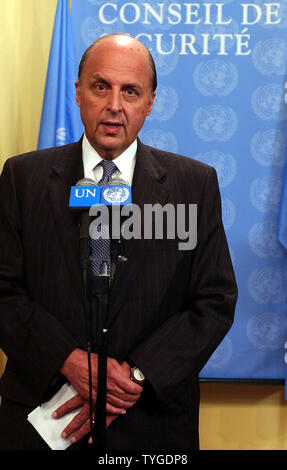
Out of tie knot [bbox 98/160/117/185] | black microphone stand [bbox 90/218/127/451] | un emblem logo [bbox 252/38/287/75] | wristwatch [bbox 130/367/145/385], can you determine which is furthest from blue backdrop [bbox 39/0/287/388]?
black microphone stand [bbox 90/218/127/451]

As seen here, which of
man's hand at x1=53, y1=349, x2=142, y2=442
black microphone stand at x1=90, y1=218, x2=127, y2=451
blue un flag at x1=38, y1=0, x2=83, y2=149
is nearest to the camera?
black microphone stand at x1=90, y1=218, x2=127, y2=451

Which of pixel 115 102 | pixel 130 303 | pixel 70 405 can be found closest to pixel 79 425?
pixel 70 405

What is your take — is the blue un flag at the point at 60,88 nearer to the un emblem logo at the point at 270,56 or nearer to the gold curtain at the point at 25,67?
the gold curtain at the point at 25,67

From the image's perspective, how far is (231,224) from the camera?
9.25 ft

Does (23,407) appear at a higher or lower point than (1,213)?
lower

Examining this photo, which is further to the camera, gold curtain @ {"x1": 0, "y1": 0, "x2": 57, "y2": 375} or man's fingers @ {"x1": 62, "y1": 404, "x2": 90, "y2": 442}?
gold curtain @ {"x1": 0, "y1": 0, "x2": 57, "y2": 375}

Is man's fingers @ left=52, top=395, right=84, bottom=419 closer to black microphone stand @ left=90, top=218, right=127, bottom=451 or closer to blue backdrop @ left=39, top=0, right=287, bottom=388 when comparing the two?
black microphone stand @ left=90, top=218, right=127, bottom=451

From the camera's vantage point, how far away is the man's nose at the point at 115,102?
162cm

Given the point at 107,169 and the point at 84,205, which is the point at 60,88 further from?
the point at 84,205

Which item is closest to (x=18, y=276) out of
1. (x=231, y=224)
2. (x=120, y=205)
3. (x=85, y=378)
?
(x=85, y=378)

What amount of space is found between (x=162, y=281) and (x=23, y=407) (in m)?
0.57

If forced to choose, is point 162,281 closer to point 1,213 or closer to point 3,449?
point 1,213

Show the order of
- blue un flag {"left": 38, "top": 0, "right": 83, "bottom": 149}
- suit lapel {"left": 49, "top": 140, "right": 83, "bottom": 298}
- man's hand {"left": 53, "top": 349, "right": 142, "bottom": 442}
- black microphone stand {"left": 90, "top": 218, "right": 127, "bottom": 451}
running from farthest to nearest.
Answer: blue un flag {"left": 38, "top": 0, "right": 83, "bottom": 149}
suit lapel {"left": 49, "top": 140, "right": 83, "bottom": 298}
man's hand {"left": 53, "top": 349, "right": 142, "bottom": 442}
black microphone stand {"left": 90, "top": 218, "right": 127, "bottom": 451}

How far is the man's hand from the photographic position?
153 cm
